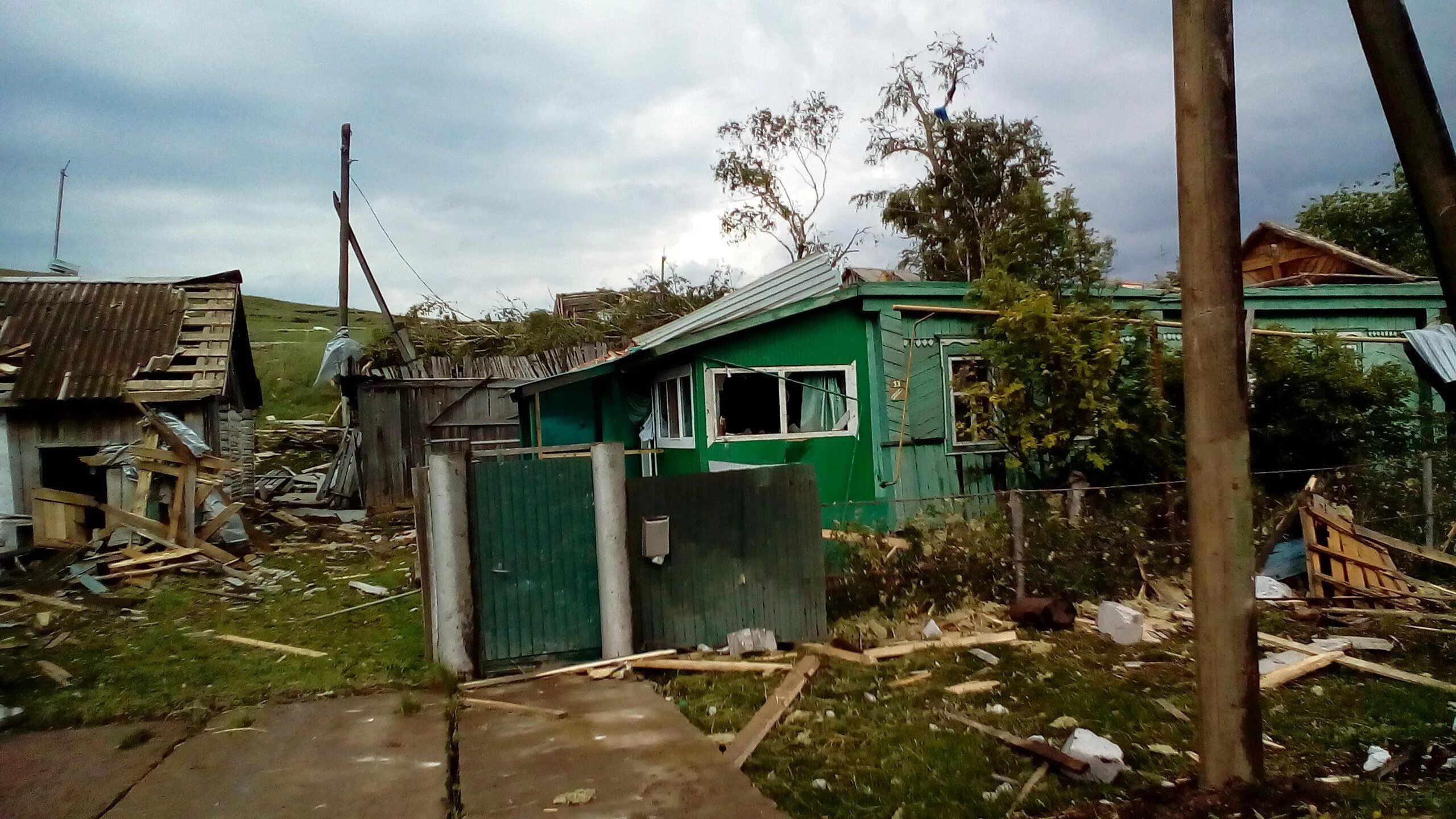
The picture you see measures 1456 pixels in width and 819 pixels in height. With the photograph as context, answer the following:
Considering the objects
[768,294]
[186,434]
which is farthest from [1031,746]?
[186,434]

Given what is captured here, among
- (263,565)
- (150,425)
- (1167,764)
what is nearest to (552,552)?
(1167,764)

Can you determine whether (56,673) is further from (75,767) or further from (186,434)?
(186,434)

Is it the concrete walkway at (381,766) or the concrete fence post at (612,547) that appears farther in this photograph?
the concrete fence post at (612,547)

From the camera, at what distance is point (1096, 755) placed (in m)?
4.54

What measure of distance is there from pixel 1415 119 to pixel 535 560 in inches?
231

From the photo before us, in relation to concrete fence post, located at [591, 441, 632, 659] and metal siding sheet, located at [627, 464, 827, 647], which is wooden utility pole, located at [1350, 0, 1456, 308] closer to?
metal siding sheet, located at [627, 464, 827, 647]

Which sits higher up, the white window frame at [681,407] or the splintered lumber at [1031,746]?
the white window frame at [681,407]

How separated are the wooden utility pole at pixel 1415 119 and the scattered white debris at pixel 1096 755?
2.63 m

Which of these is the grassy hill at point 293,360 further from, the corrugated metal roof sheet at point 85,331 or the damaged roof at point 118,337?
the corrugated metal roof sheet at point 85,331

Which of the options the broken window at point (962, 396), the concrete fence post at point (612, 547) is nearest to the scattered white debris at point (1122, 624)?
the broken window at point (962, 396)

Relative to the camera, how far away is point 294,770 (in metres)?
4.98

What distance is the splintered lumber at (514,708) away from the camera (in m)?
5.82

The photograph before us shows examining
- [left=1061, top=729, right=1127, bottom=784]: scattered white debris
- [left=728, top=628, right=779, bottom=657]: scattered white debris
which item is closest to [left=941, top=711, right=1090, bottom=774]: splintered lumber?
[left=1061, top=729, right=1127, bottom=784]: scattered white debris

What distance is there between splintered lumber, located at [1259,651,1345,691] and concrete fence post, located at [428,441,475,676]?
5.59 meters
